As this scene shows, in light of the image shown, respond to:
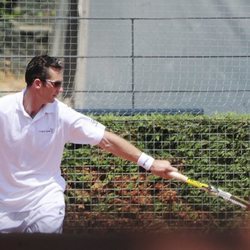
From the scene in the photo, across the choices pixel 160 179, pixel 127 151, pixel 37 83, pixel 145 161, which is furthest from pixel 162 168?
pixel 160 179

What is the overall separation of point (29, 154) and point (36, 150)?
0.05 meters

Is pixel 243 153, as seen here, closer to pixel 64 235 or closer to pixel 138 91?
pixel 138 91

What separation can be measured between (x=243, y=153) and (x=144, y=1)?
3.15 m

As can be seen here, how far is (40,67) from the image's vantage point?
5742 millimetres

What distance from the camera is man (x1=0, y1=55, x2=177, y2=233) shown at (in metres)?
5.47

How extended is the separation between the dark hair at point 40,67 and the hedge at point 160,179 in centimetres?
415

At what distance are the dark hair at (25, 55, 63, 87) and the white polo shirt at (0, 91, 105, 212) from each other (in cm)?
17

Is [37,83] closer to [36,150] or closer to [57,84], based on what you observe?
[57,84]

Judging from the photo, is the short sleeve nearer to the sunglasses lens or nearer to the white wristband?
the sunglasses lens

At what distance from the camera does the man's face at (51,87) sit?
5613 millimetres

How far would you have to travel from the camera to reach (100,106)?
11.0 metres

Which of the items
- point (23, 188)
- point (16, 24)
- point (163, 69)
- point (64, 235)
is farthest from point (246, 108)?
point (64, 235)

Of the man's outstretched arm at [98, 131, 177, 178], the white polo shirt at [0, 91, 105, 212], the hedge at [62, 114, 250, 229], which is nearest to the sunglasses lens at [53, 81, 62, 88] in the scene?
the white polo shirt at [0, 91, 105, 212]

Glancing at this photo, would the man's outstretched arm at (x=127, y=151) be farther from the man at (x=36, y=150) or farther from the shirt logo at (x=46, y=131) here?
the shirt logo at (x=46, y=131)
